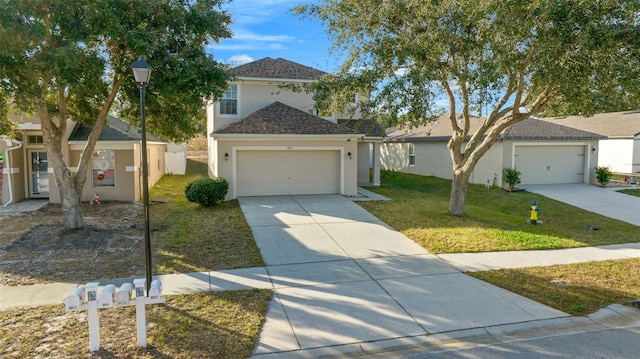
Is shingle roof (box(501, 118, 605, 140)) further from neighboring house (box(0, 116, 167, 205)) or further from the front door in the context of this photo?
the front door

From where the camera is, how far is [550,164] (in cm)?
2000

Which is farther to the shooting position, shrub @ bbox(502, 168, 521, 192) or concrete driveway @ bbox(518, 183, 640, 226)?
shrub @ bbox(502, 168, 521, 192)

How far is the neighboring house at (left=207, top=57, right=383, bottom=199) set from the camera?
15.4 meters

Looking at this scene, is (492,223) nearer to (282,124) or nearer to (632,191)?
(282,124)

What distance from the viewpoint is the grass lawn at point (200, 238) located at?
795 cm

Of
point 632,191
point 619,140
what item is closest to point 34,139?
point 632,191

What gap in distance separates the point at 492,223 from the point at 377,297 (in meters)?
7.04

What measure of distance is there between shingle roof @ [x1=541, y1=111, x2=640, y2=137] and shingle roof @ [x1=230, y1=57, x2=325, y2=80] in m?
17.9

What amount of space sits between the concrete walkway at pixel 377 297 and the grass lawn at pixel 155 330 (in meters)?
0.31

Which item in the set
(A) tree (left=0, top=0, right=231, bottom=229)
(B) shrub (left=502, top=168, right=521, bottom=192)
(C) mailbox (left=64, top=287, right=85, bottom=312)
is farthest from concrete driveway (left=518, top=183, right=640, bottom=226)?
(C) mailbox (left=64, top=287, right=85, bottom=312)

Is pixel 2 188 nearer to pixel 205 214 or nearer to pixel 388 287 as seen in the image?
pixel 205 214

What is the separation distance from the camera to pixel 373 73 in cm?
1075

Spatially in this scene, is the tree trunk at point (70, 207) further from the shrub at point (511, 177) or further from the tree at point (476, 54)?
the shrub at point (511, 177)

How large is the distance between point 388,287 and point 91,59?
7730 mm
